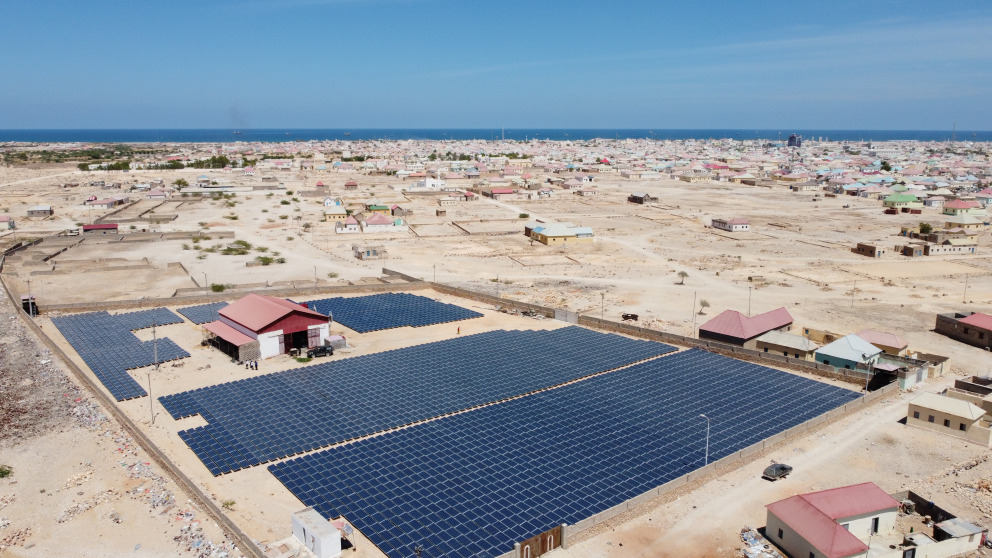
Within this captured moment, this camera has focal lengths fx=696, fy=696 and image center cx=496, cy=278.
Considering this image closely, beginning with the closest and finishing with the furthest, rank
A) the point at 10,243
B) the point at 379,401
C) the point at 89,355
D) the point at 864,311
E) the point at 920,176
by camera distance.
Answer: the point at 379,401
the point at 89,355
the point at 864,311
the point at 10,243
the point at 920,176

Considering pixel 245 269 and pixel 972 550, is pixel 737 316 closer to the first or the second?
pixel 972 550

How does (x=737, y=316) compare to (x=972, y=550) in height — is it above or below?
above

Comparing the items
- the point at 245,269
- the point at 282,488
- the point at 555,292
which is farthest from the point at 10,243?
the point at 282,488

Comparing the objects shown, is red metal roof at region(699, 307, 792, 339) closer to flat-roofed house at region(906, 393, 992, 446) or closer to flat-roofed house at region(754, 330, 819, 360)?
flat-roofed house at region(754, 330, 819, 360)

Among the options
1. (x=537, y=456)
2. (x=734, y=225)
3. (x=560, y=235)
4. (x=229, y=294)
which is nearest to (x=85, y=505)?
(x=537, y=456)

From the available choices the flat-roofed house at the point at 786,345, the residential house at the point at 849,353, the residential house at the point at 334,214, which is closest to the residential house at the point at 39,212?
the residential house at the point at 334,214

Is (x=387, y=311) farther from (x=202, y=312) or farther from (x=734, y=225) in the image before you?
(x=734, y=225)
